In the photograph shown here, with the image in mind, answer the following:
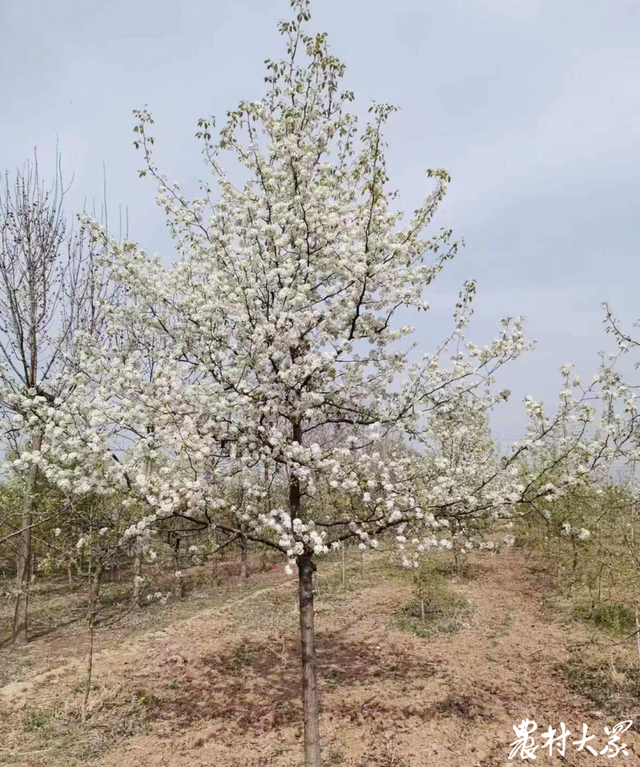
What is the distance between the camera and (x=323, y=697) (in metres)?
8.43

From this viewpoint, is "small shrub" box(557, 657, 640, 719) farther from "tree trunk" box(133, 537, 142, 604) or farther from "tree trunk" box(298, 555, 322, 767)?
"tree trunk" box(133, 537, 142, 604)

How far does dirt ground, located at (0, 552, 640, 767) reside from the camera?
22.5 ft

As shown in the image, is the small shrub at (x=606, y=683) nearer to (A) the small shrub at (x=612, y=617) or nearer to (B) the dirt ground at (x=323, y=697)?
(B) the dirt ground at (x=323, y=697)

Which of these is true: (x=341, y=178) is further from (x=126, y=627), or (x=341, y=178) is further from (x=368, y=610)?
(x=126, y=627)

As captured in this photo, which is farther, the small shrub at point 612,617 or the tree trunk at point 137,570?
the small shrub at point 612,617

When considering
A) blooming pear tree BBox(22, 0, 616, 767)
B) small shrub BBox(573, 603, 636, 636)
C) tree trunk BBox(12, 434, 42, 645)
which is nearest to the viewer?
blooming pear tree BBox(22, 0, 616, 767)

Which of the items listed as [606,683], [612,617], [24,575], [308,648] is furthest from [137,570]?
[612,617]

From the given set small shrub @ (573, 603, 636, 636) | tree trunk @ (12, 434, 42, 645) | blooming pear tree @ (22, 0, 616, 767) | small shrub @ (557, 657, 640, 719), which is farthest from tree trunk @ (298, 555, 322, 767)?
tree trunk @ (12, 434, 42, 645)

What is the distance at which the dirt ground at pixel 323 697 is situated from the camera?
6867 mm

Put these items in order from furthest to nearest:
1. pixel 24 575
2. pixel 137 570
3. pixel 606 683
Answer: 1. pixel 137 570
2. pixel 24 575
3. pixel 606 683

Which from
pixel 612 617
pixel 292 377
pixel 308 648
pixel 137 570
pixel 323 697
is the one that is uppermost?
pixel 292 377

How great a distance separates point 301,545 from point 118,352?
10.8 ft

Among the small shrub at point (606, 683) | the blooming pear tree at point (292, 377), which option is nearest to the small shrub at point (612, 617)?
the small shrub at point (606, 683)

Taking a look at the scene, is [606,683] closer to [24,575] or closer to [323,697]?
[323,697]
